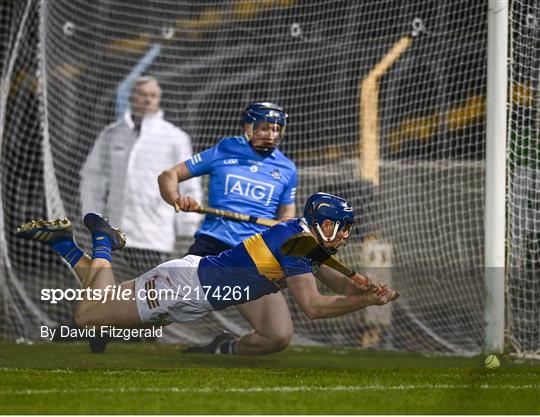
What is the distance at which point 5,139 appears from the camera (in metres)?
11.2

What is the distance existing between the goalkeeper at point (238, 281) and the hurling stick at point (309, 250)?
1.6 inches

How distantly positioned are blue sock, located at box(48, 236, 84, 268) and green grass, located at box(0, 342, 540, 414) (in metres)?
0.56

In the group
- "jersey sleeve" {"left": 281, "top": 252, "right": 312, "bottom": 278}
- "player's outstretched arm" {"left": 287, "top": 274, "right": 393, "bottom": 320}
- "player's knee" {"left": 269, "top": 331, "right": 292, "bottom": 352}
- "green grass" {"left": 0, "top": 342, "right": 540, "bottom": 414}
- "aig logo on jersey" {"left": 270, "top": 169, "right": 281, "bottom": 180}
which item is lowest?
"green grass" {"left": 0, "top": 342, "right": 540, "bottom": 414}

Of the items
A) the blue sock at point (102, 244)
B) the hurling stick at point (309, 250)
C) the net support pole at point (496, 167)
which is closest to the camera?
the hurling stick at point (309, 250)

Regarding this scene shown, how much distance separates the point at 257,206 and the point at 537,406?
125 inches

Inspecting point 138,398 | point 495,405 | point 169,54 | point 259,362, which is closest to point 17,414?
point 138,398

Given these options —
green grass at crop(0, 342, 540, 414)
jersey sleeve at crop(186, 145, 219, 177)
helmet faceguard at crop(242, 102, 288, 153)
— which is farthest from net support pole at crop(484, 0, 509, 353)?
jersey sleeve at crop(186, 145, 219, 177)

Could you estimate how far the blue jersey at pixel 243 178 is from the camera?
8328 millimetres

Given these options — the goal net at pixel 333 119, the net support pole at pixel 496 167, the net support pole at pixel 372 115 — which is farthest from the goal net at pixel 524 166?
the net support pole at pixel 372 115

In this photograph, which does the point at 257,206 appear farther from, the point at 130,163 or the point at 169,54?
the point at 169,54

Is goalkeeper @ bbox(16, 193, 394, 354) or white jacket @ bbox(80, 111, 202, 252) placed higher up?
white jacket @ bbox(80, 111, 202, 252)

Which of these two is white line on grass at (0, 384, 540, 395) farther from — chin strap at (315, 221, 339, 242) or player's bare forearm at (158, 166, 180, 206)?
player's bare forearm at (158, 166, 180, 206)

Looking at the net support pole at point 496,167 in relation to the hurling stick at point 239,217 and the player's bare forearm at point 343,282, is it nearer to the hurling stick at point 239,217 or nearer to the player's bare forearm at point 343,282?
the hurling stick at point 239,217

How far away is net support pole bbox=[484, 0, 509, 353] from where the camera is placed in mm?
8266
